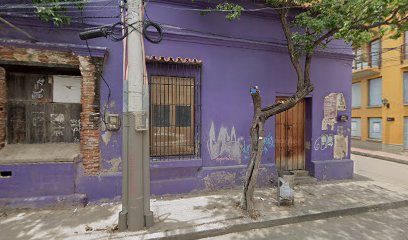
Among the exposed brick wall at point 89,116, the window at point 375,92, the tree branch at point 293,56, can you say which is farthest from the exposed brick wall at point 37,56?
the window at point 375,92

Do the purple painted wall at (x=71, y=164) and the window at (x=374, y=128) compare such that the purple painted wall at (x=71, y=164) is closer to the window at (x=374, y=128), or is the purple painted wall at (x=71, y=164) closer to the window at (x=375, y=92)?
the window at (x=375, y=92)

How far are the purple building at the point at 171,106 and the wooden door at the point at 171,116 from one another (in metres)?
0.03

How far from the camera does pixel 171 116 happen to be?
6469 mm

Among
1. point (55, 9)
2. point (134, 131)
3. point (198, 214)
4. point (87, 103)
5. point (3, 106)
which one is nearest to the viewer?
point (134, 131)

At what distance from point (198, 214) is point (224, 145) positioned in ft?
7.09

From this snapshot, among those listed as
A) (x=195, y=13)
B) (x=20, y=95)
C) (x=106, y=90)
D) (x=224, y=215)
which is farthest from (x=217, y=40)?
(x=20, y=95)

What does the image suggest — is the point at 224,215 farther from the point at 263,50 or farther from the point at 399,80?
the point at 399,80

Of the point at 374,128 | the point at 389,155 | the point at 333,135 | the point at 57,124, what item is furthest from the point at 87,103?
the point at 374,128

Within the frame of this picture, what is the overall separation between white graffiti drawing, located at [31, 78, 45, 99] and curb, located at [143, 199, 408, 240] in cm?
411

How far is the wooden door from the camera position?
6.33 m

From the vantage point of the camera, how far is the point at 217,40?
6.64m

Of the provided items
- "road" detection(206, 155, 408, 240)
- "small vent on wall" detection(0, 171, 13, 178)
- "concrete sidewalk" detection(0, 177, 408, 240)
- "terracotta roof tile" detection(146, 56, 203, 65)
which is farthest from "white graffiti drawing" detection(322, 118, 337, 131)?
"small vent on wall" detection(0, 171, 13, 178)

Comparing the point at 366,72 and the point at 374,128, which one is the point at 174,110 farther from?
the point at 374,128

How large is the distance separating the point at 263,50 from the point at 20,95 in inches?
242
